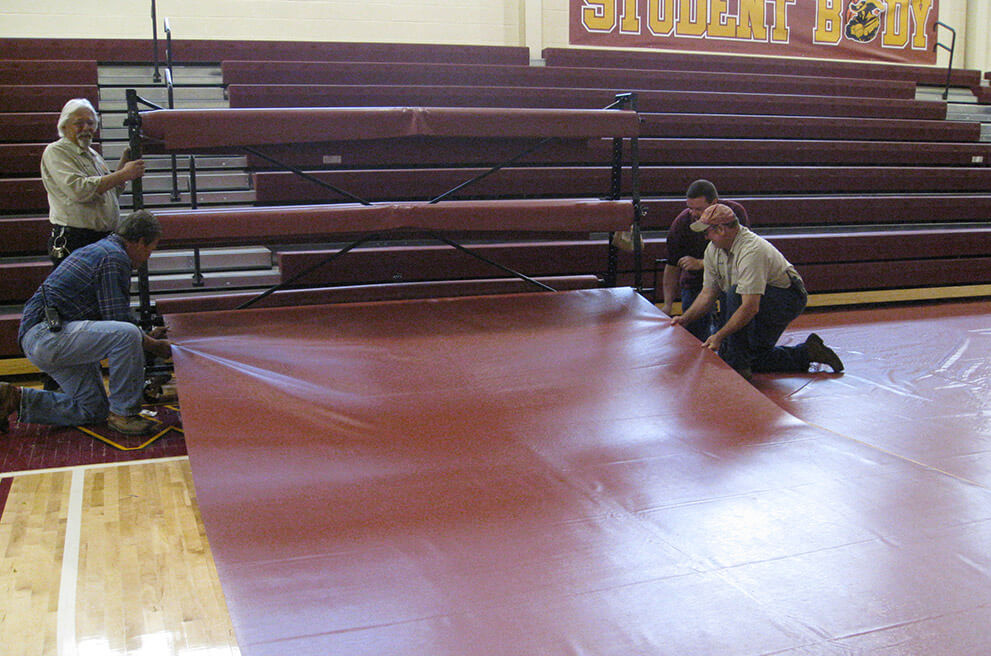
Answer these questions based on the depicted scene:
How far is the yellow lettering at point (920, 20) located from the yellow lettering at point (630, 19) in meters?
3.67

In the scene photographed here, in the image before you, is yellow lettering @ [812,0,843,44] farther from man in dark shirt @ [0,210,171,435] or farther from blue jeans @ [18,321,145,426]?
blue jeans @ [18,321,145,426]

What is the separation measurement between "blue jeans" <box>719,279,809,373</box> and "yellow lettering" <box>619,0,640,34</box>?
5.31 m

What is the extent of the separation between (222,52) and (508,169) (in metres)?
Result: 2.74

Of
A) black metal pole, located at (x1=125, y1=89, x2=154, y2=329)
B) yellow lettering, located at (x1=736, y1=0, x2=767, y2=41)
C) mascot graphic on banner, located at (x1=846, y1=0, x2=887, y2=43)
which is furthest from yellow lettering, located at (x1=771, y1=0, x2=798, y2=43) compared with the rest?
black metal pole, located at (x1=125, y1=89, x2=154, y2=329)

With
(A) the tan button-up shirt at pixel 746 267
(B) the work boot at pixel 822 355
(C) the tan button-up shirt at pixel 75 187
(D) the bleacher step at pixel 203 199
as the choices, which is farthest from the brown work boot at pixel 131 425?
(B) the work boot at pixel 822 355

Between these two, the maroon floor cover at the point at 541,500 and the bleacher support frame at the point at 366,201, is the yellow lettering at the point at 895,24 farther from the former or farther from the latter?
the maroon floor cover at the point at 541,500

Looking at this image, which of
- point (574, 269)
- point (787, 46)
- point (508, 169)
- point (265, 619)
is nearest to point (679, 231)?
point (574, 269)

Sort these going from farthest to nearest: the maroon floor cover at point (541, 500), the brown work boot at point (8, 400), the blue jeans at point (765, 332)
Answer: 1. the blue jeans at point (765, 332)
2. the brown work boot at point (8, 400)
3. the maroon floor cover at point (541, 500)

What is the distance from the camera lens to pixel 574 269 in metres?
6.53

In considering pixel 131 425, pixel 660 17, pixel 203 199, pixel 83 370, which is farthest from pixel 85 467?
pixel 660 17

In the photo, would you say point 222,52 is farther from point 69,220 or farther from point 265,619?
point 265,619

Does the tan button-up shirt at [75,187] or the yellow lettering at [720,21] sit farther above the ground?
the yellow lettering at [720,21]

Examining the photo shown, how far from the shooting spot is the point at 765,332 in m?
4.94

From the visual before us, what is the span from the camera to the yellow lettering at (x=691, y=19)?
9516 mm
